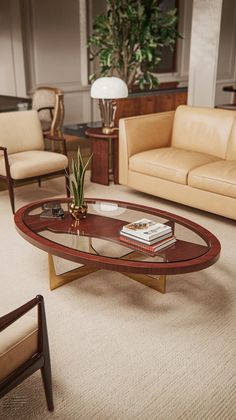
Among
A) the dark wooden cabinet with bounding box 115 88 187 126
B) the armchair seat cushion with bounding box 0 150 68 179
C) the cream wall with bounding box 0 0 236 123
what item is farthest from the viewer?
the cream wall with bounding box 0 0 236 123

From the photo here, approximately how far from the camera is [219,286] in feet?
6.91

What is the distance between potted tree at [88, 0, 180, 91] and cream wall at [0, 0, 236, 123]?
95 cm

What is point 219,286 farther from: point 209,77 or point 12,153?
point 209,77

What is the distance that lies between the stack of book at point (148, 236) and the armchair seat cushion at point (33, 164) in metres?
1.27

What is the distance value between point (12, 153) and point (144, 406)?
2.39 meters

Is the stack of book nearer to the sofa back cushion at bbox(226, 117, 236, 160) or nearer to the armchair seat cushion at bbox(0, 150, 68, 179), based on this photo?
the armchair seat cushion at bbox(0, 150, 68, 179)

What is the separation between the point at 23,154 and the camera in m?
3.27

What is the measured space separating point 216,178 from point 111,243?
1.16 m

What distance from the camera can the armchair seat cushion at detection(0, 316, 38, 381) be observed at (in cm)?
113

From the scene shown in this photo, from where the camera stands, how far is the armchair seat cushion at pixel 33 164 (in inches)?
117

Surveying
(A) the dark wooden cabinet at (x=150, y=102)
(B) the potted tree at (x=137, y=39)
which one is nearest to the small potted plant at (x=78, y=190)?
(A) the dark wooden cabinet at (x=150, y=102)

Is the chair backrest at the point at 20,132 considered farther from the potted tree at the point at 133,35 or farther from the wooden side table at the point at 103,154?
the potted tree at the point at 133,35

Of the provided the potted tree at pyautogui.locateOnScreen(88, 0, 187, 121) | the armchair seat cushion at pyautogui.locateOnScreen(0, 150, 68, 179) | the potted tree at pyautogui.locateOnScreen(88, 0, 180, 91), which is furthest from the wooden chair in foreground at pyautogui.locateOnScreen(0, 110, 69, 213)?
the potted tree at pyautogui.locateOnScreen(88, 0, 180, 91)

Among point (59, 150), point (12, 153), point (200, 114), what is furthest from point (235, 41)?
point (12, 153)
